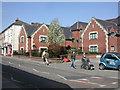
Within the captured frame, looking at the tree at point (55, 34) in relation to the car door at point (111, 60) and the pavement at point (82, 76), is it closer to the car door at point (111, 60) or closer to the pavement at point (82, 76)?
the pavement at point (82, 76)

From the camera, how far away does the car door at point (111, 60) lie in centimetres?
1474

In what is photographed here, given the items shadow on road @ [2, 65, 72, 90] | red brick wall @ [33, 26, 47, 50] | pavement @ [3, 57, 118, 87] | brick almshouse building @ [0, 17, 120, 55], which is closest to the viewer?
shadow on road @ [2, 65, 72, 90]

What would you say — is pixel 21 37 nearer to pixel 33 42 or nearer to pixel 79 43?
pixel 33 42

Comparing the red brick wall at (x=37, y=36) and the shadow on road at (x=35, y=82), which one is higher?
the red brick wall at (x=37, y=36)

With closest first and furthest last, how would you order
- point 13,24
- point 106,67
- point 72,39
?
point 106,67 < point 72,39 < point 13,24

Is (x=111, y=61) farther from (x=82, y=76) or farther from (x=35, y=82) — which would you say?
(x=35, y=82)

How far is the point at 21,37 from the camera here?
42625 mm

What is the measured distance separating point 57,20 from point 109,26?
10.7m

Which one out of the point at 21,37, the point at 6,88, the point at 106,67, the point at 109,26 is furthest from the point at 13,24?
the point at 6,88

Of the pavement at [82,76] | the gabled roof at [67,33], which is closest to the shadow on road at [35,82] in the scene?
the pavement at [82,76]

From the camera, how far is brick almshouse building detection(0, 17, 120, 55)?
3155 cm

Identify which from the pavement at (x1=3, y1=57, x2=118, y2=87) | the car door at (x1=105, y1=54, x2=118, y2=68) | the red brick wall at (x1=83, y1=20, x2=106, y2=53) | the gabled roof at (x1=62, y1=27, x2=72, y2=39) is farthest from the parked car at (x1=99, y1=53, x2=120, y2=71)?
the gabled roof at (x1=62, y1=27, x2=72, y2=39)

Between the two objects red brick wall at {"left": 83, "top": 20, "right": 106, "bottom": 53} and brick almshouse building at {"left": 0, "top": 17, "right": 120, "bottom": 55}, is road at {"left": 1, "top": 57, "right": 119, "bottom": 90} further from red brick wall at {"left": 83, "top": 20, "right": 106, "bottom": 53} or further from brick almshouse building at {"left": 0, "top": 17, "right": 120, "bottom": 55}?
brick almshouse building at {"left": 0, "top": 17, "right": 120, "bottom": 55}

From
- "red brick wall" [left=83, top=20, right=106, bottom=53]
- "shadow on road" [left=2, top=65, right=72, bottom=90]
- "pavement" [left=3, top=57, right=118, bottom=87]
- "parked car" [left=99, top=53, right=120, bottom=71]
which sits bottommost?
"pavement" [left=3, top=57, right=118, bottom=87]
